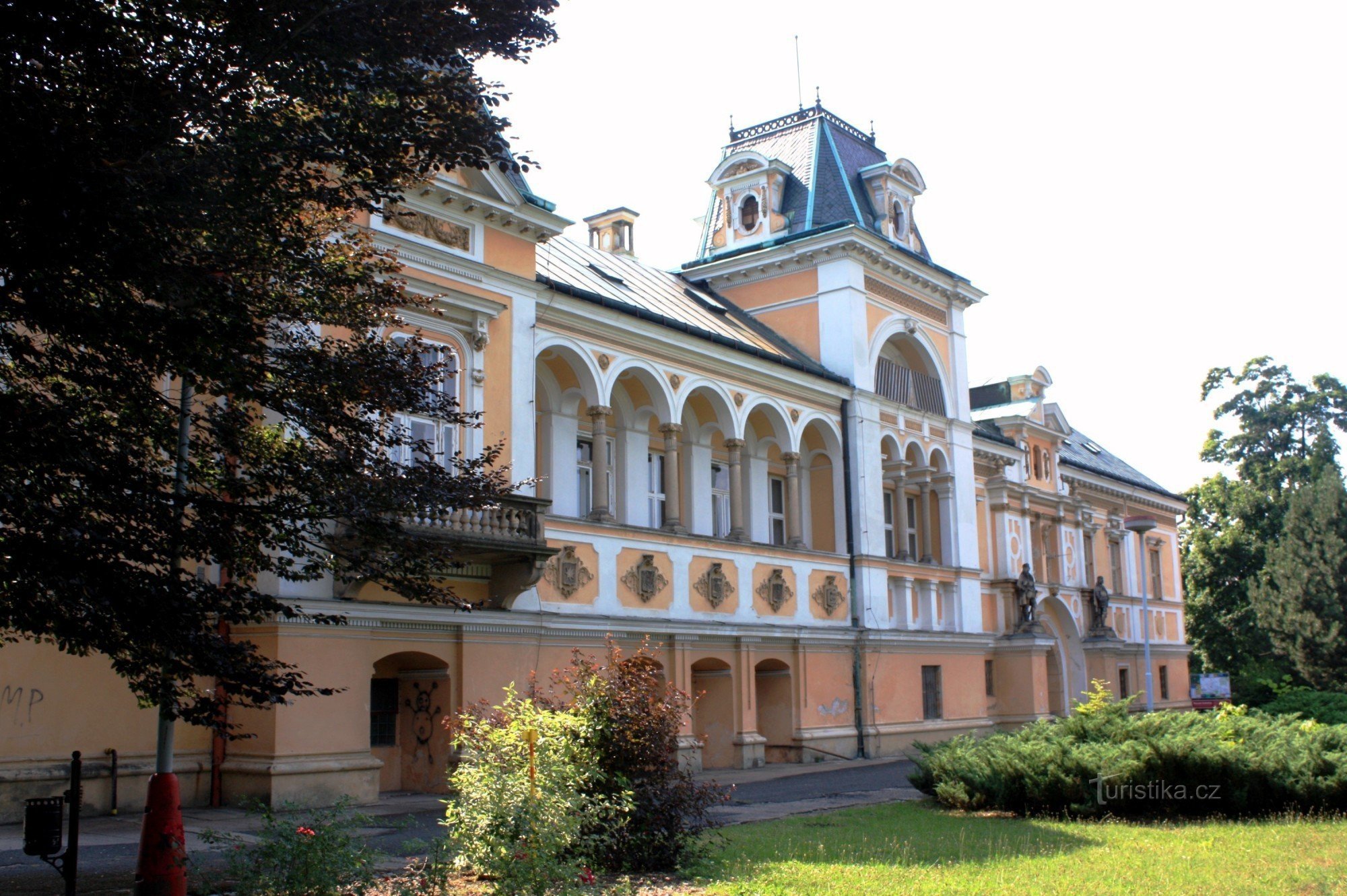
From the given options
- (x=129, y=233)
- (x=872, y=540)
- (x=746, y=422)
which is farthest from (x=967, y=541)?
(x=129, y=233)

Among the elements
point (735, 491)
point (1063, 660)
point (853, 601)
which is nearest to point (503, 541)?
point (735, 491)

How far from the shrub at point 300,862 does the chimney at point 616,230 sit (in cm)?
2449

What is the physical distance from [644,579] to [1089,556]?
23.8m

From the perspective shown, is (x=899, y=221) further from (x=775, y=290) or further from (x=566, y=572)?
(x=566, y=572)

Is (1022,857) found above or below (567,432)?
below

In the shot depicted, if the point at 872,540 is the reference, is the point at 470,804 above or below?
below

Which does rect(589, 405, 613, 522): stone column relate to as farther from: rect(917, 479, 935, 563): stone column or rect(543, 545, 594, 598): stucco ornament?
rect(917, 479, 935, 563): stone column

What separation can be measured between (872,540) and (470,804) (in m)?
19.5

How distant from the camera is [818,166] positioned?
31.4 meters

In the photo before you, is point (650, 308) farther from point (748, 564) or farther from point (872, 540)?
point (872, 540)

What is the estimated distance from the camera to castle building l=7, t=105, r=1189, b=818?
55.2 feet

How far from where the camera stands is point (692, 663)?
23891mm

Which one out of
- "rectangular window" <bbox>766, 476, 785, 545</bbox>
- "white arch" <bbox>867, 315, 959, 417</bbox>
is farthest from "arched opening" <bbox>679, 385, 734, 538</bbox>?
"white arch" <bbox>867, 315, 959, 417</bbox>

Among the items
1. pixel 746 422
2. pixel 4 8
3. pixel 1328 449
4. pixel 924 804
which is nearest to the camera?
pixel 4 8
